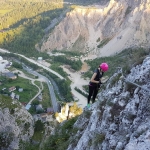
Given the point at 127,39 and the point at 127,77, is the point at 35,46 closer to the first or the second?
the point at 127,39

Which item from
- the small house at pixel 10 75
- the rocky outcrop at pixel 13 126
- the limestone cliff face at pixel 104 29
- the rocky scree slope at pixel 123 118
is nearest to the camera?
the rocky scree slope at pixel 123 118

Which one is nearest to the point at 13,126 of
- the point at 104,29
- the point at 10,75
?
the point at 10,75

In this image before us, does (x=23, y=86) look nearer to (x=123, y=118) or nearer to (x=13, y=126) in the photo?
(x=13, y=126)

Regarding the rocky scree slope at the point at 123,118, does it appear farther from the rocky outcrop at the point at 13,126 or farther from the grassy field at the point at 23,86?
the grassy field at the point at 23,86

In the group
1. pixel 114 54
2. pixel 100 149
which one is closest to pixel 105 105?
pixel 100 149

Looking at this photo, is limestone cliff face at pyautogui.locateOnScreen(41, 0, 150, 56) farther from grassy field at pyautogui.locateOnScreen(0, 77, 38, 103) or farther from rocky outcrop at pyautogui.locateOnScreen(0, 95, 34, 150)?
rocky outcrop at pyautogui.locateOnScreen(0, 95, 34, 150)

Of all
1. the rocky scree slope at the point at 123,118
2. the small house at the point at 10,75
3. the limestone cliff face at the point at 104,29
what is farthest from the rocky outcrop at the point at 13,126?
the limestone cliff face at the point at 104,29
